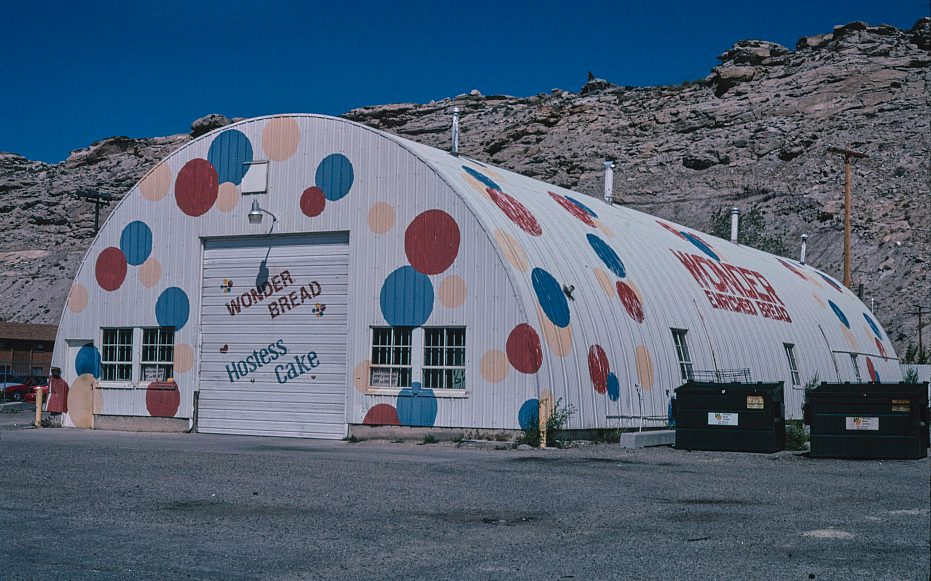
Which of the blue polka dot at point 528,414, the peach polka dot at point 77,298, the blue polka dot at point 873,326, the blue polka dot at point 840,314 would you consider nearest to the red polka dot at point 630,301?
the blue polka dot at point 528,414

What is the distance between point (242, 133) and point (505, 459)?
11031mm

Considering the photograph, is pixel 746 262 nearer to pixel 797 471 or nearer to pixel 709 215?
pixel 797 471

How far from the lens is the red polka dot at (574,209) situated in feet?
86.8

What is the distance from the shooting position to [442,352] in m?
21.5

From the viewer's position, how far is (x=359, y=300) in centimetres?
2245

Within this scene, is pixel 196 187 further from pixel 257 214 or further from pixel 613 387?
pixel 613 387

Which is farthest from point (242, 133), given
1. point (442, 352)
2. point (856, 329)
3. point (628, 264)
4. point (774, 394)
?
point (856, 329)

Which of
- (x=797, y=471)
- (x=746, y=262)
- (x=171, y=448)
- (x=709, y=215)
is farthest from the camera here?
(x=709, y=215)

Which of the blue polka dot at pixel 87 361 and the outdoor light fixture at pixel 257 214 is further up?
the outdoor light fixture at pixel 257 214

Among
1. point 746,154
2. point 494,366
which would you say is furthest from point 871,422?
point 746,154

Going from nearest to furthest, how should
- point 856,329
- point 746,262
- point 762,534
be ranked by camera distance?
1. point 762,534
2. point 746,262
3. point 856,329

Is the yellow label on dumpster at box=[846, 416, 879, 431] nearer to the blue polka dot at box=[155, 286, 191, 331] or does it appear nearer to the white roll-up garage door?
the white roll-up garage door

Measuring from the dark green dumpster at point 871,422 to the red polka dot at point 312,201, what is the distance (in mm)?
10722

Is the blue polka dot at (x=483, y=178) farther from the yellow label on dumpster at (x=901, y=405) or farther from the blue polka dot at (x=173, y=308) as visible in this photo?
the yellow label on dumpster at (x=901, y=405)
